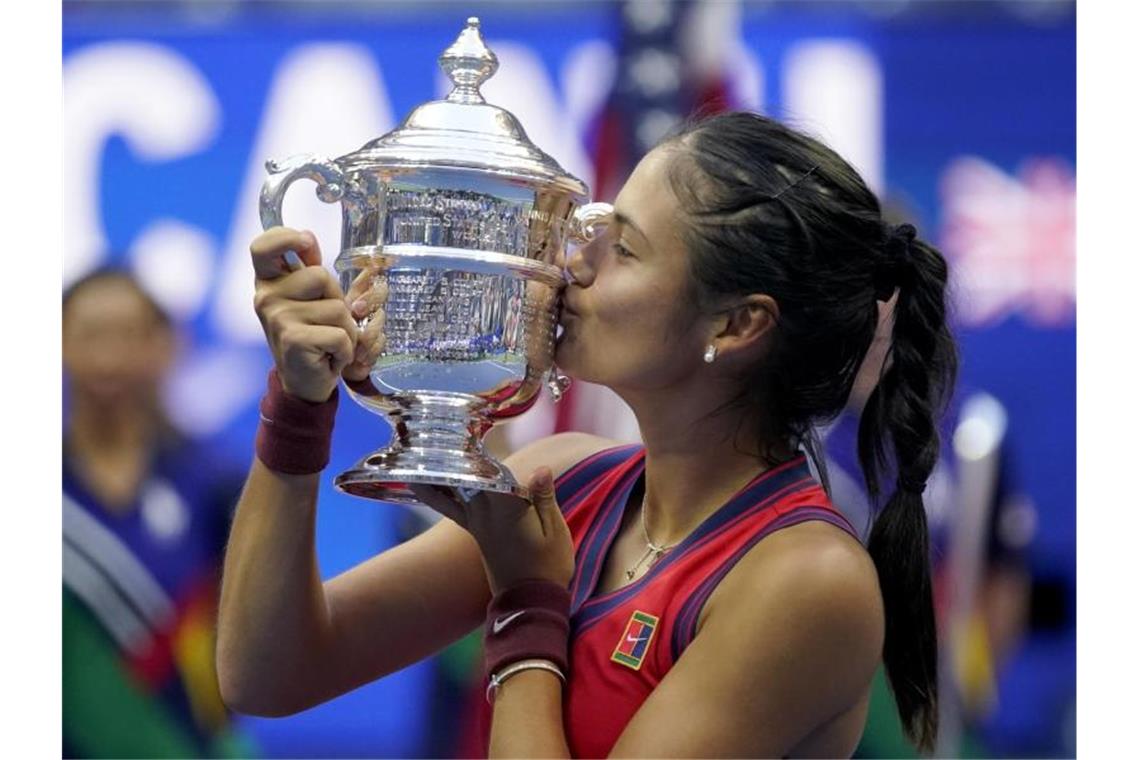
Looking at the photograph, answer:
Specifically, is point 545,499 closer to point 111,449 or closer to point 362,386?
point 362,386

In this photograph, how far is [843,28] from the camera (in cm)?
364

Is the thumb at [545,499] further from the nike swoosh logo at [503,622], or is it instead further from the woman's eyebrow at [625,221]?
the woman's eyebrow at [625,221]

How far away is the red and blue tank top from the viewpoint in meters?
1.88

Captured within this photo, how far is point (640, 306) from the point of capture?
6.33 ft

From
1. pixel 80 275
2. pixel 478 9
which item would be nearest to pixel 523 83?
pixel 478 9

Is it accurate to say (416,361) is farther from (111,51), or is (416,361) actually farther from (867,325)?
(111,51)

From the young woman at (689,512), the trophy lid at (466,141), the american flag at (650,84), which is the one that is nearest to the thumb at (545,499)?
the young woman at (689,512)

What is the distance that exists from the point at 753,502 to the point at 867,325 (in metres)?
0.26

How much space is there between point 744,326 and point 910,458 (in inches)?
9.9

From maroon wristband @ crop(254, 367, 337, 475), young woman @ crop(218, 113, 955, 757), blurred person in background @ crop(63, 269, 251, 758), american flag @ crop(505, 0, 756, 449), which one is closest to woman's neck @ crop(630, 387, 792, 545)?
young woman @ crop(218, 113, 955, 757)

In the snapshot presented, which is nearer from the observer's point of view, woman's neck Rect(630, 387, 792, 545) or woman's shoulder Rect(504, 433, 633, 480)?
woman's neck Rect(630, 387, 792, 545)

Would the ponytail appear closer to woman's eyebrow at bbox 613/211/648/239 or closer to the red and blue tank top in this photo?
the red and blue tank top

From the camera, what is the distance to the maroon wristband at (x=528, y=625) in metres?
1.87

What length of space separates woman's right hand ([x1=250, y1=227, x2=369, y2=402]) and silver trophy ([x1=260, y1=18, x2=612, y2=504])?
0.10 metres
